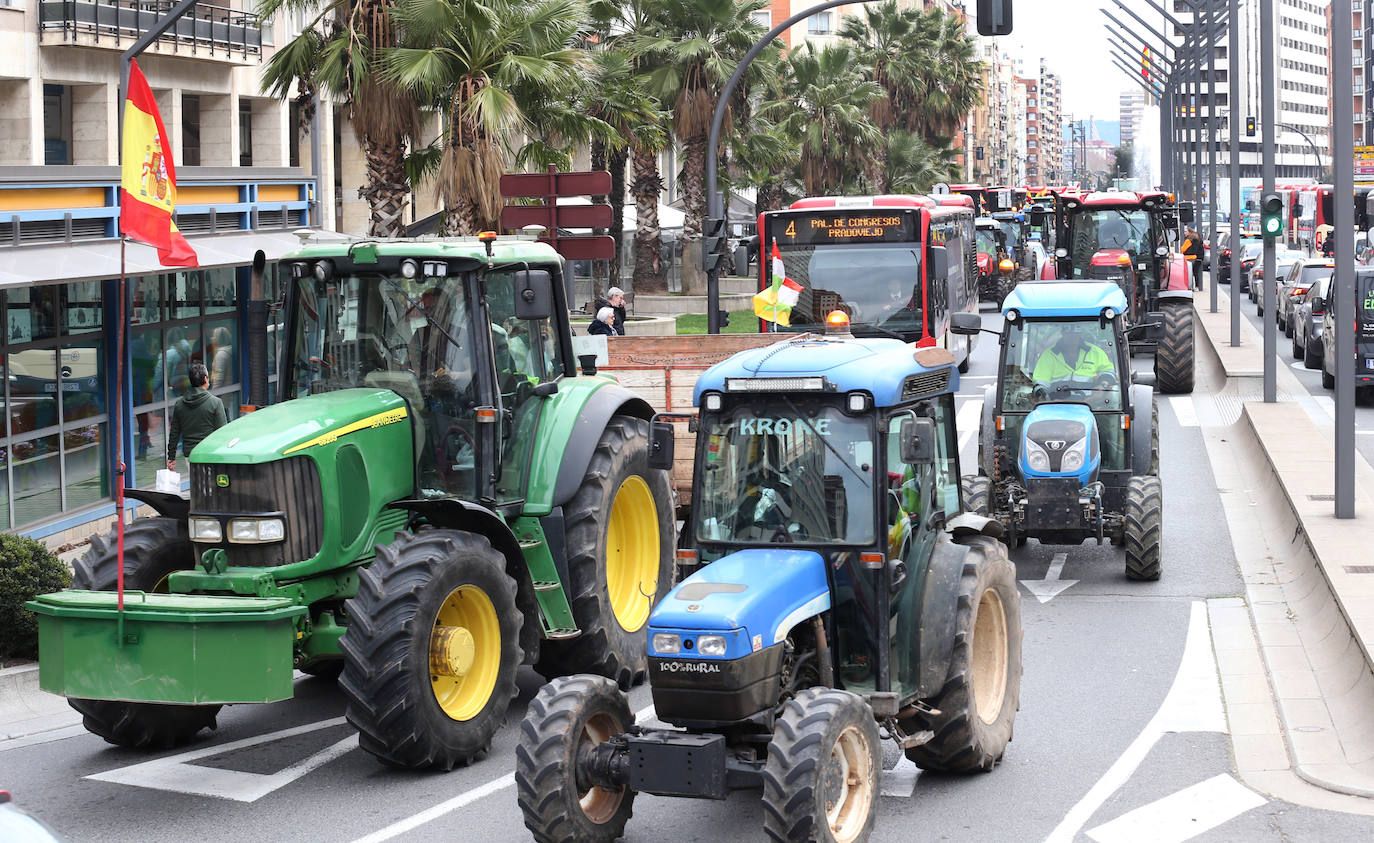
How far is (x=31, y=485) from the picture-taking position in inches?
589

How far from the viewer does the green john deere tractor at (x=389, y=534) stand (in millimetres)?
Result: 8164

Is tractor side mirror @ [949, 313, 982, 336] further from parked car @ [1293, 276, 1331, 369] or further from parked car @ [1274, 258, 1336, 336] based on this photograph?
parked car @ [1274, 258, 1336, 336]

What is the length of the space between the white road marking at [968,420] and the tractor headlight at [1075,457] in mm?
7057

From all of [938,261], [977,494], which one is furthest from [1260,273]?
[977,494]

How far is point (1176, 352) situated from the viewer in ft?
85.7

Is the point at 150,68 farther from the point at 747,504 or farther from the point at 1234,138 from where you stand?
the point at 747,504

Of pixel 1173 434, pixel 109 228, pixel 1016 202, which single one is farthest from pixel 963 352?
pixel 1016 202

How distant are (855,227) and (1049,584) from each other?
10.8 m

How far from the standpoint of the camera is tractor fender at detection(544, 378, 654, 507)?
32.8 ft

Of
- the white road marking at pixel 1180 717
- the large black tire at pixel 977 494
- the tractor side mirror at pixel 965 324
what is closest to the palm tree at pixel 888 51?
the tractor side mirror at pixel 965 324

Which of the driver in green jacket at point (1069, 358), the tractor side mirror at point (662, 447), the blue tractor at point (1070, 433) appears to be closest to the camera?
the tractor side mirror at point (662, 447)

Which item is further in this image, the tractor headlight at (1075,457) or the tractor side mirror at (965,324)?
the tractor side mirror at (965,324)

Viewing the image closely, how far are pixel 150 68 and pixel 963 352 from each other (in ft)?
62.0

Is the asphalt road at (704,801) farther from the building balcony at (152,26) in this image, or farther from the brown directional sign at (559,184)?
the building balcony at (152,26)
